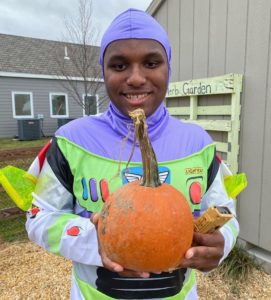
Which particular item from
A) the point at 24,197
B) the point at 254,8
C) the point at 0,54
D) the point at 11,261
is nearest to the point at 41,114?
the point at 0,54

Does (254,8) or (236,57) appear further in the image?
(236,57)

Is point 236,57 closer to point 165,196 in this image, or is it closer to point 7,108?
point 165,196

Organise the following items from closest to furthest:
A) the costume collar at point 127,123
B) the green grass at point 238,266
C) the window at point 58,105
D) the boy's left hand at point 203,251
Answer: the boy's left hand at point 203,251 → the costume collar at point 127,123 → the green grass at point 238,266 → the window at point 58,105

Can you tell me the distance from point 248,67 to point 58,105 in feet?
49.3

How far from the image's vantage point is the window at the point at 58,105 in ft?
55.6

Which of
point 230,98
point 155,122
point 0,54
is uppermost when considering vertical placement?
point 0,54

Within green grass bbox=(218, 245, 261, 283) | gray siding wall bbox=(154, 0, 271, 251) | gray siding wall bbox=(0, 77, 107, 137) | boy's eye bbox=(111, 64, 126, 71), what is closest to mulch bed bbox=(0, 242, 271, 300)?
green grass bbox=(218, 245, 261, 283)

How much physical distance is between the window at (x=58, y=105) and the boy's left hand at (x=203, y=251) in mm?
16693

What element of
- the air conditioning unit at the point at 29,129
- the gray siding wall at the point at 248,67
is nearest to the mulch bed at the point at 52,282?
the gray siding wall at the point at 248,67

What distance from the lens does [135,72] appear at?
1.17 meters

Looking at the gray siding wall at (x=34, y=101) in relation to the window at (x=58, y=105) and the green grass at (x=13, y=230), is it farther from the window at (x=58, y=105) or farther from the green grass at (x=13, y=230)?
the green grass at (x=13, y=230)

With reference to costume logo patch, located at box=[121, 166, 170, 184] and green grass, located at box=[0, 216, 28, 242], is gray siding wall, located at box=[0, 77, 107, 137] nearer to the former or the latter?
green grass, located at box=[0, 216, 28, 242]

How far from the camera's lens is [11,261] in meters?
3.82

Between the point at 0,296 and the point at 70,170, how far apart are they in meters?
2.65
